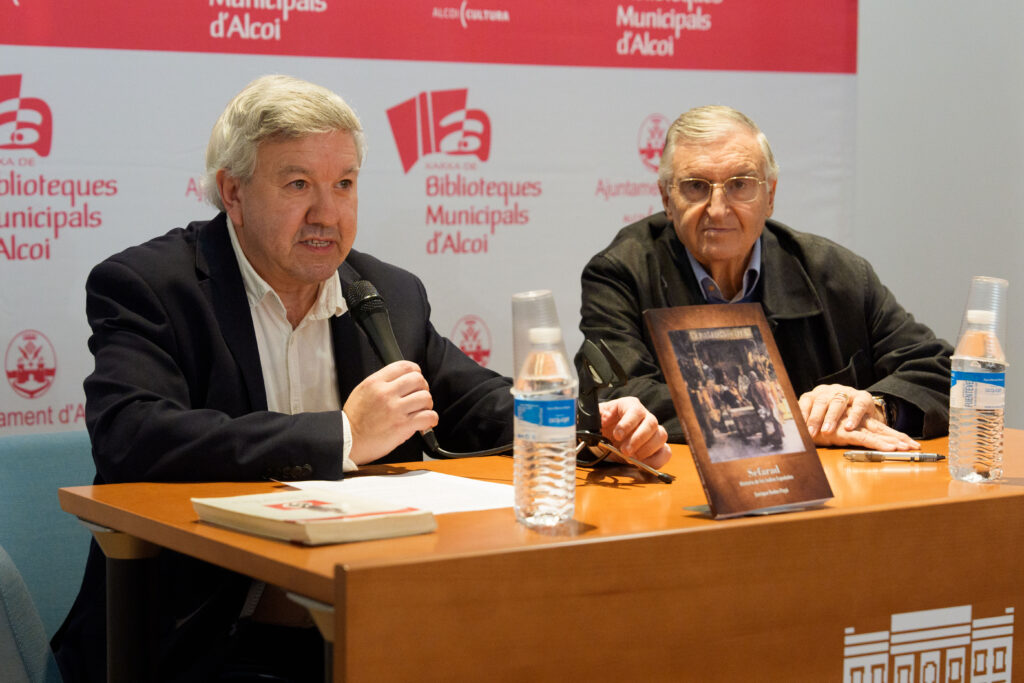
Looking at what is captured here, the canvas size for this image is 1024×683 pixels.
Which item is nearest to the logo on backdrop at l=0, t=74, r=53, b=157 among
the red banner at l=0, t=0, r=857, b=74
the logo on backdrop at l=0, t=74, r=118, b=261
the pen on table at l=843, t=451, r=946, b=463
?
the logo on backdrop at l=0, t=74, r=118, b=261

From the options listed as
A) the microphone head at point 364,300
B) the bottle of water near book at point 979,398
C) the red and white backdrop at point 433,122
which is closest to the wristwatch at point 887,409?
the bottle of water near book at point 979,398

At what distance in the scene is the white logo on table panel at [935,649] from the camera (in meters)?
1.60

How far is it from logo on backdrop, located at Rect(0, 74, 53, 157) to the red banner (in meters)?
0.13

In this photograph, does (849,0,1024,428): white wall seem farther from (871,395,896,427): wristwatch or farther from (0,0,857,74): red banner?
(871,395,896,427): wristwatch

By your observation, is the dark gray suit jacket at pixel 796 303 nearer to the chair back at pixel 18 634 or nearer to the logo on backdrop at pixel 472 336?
the logo on backdrop at pixel 472 336

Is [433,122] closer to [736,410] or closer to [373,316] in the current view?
[373,316]

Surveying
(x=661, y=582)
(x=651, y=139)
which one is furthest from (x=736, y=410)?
(x=651, y=139)

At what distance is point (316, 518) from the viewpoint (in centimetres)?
138

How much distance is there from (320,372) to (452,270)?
1.21 metres

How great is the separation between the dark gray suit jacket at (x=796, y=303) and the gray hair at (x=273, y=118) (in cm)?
93

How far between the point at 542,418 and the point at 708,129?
167 centimetres

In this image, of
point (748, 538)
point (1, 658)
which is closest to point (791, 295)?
point (748, 538)

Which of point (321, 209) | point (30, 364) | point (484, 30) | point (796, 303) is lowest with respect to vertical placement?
point (30, 364)

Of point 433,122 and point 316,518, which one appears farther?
point 433,122
